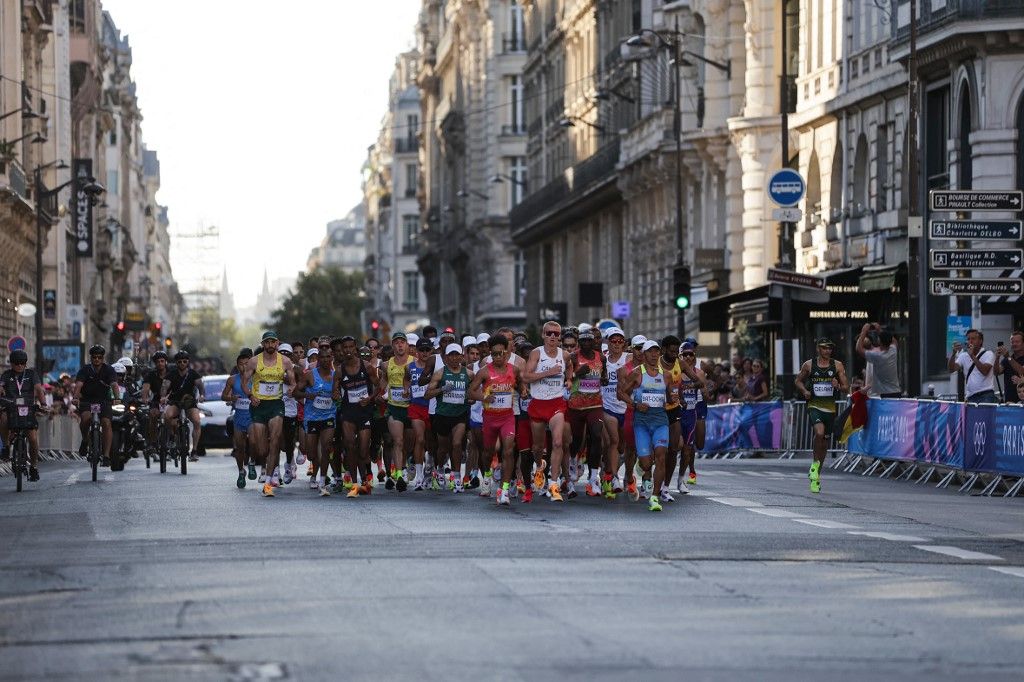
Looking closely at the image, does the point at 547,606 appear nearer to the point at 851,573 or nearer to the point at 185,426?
the point at 851,573

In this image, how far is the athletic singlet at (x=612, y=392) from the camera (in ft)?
77.0

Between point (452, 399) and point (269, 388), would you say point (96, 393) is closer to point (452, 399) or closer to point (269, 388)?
point (269, 388)

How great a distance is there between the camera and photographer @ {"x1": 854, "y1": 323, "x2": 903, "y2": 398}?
31344mm

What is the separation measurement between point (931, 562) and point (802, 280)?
18.7 m

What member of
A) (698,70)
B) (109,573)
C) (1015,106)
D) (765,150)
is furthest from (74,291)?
(109,573)

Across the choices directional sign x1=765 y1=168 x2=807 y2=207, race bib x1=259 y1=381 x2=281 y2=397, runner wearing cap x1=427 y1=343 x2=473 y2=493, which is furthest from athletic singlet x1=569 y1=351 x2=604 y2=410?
directional sign x1=765 y1=168 x2=807 y2=207

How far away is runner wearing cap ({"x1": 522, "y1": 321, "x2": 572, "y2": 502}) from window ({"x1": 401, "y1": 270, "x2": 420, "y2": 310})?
4981 inches

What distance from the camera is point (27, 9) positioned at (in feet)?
214

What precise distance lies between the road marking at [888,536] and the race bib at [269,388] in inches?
343

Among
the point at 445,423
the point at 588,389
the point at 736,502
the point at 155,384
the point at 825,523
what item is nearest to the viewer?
the point at 825,523

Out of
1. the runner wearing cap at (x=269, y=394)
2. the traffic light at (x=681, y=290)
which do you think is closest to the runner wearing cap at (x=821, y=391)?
the runner wearing cap at (x=269, y=394)

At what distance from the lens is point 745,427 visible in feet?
123

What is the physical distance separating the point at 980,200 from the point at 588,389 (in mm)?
7798

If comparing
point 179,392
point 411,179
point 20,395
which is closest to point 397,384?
point 20,395
